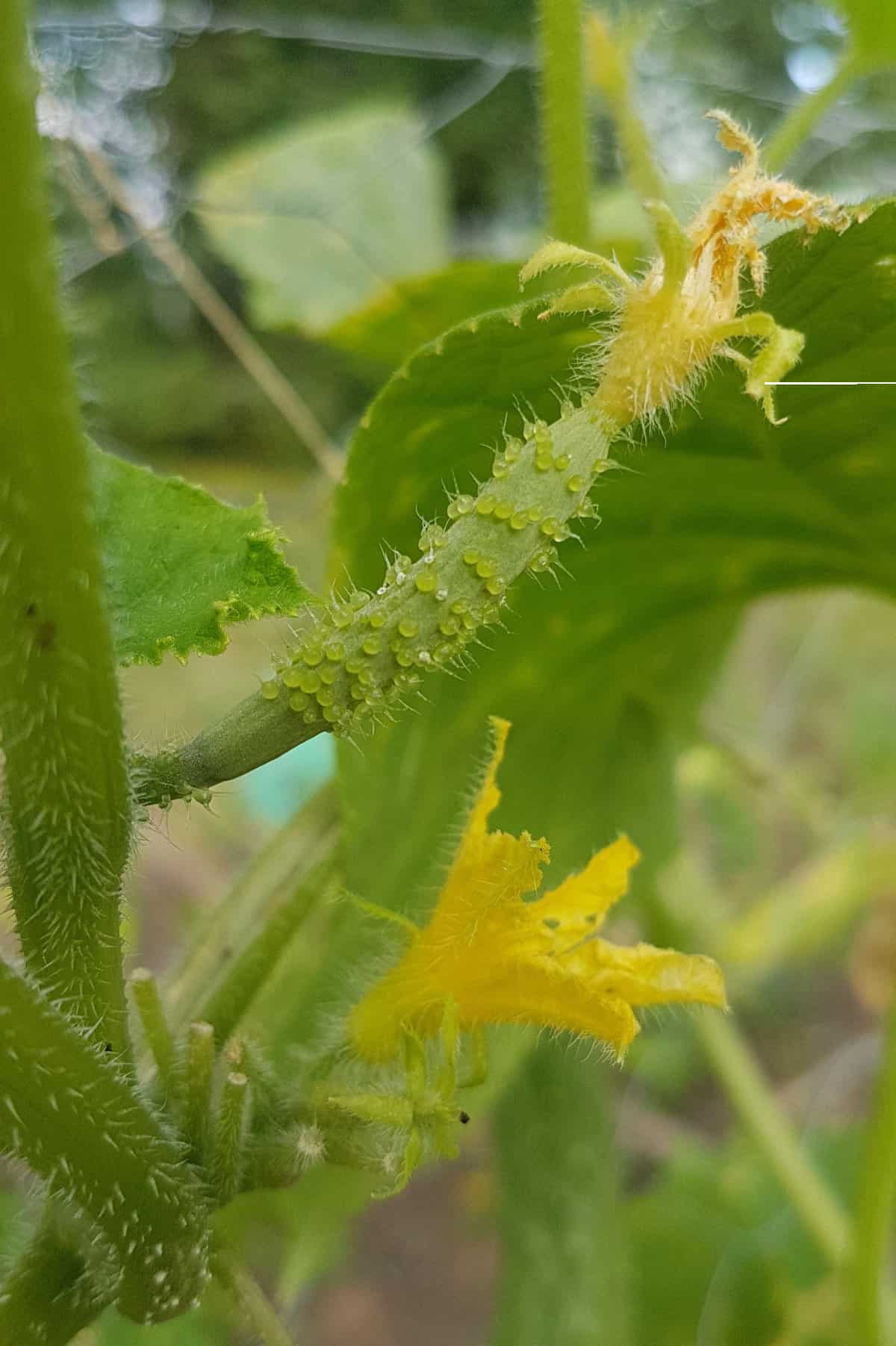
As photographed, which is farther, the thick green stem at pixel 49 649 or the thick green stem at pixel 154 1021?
the thick green stem at pixel 154 1021

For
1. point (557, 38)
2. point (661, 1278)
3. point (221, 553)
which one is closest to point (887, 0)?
point (557, 38)

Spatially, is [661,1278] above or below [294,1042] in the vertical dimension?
below

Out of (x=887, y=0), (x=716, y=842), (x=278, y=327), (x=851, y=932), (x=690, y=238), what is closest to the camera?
(x=690, y=238)

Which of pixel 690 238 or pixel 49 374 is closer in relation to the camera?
pixel 49 374

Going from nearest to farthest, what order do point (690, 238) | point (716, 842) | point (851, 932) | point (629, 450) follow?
point (690, 238)
point (629, 450)
point (851, 932)
point (716, 842)

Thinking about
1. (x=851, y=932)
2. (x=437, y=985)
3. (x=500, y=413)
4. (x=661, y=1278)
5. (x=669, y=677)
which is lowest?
(x=851, y=932)

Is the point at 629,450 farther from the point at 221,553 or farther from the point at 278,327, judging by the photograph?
the point at 278,327

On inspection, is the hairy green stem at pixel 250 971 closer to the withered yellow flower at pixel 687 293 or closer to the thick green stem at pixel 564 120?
the withered yellow flower at pixel 687 293

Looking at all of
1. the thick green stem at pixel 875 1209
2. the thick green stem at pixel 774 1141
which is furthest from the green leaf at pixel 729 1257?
the thick green stem at pixel 875 1209
